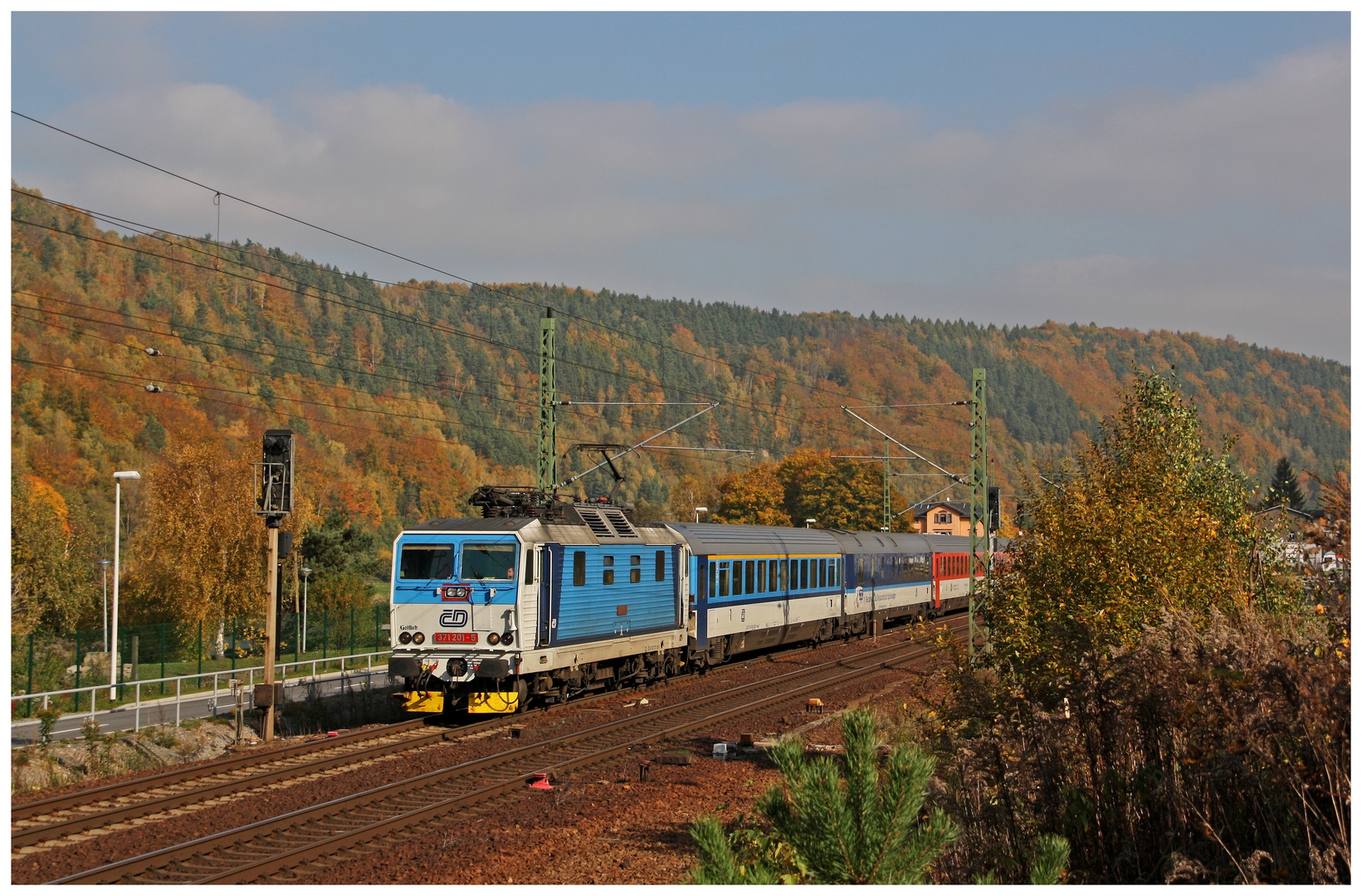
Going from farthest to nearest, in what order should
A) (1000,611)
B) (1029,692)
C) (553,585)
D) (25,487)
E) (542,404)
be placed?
(25,487) → (542,404) → (553,585) → (1000,611) → (1029,692)

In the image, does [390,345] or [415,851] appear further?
[390,345]

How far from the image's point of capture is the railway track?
1012 centimetres

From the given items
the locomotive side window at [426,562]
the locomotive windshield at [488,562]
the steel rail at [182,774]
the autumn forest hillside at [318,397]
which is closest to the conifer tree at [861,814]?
the steel rail at [182,774]

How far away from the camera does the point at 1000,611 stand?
1348 centimetres

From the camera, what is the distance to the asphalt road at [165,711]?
19.6 metres

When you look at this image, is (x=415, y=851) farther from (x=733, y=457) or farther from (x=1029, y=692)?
(x=733, y=457)

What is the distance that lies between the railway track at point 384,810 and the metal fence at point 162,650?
7.92 m

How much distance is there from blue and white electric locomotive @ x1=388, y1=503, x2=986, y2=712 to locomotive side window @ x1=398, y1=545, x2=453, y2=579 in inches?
0.8

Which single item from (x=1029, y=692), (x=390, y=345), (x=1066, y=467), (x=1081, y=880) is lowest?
(x=1081, y=880)

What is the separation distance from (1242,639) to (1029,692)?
328 cm

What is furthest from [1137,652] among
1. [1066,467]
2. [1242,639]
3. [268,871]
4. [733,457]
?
[733,457]

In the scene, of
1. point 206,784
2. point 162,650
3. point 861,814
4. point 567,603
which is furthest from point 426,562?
point 861,814

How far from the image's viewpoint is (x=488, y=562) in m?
18.4

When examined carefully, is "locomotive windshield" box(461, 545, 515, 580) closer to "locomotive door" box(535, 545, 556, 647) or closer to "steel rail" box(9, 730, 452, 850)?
"locomotive door" box(535, 545, 556, 647)
